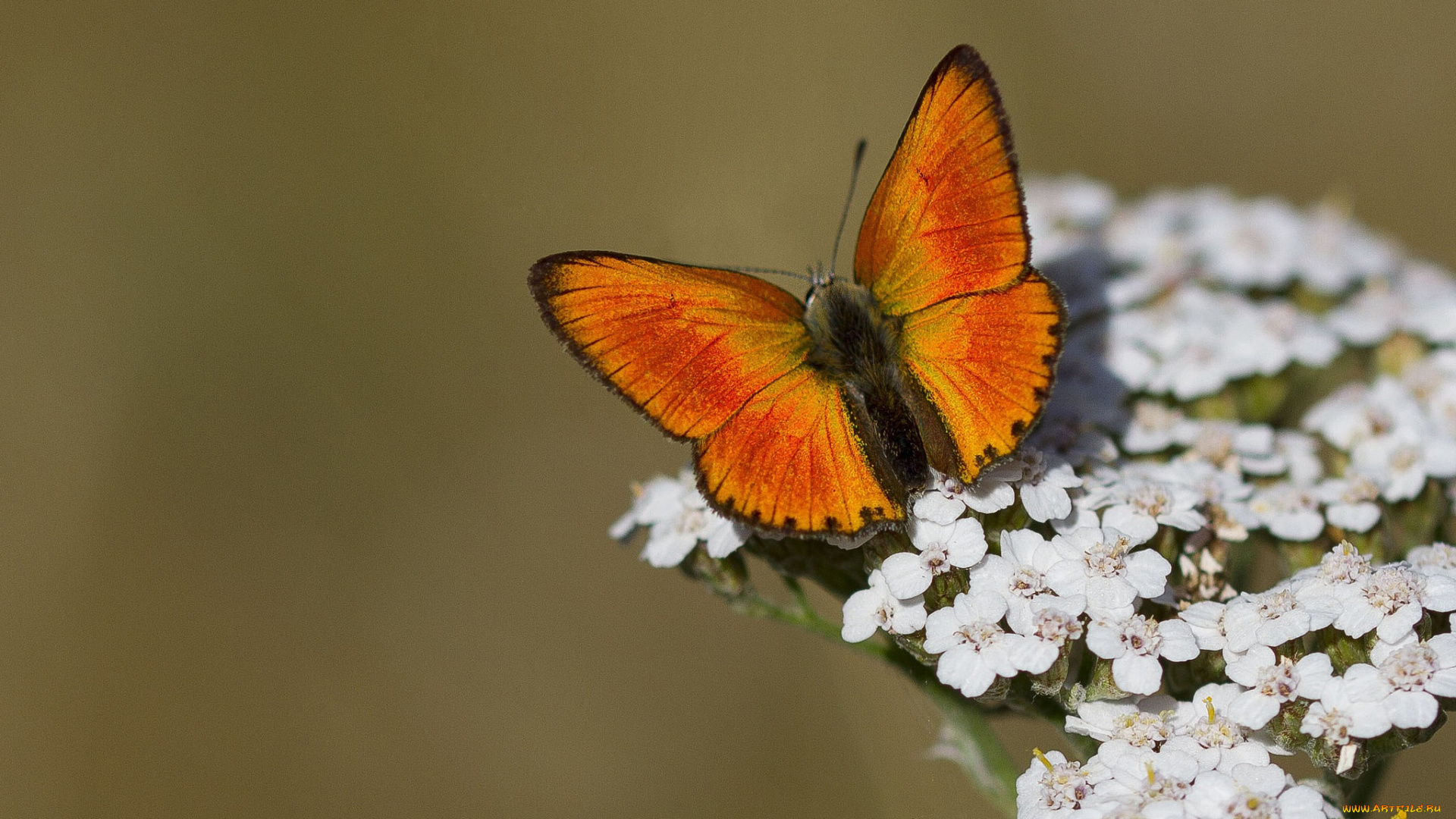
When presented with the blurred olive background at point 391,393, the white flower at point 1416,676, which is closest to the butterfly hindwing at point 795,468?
the white flower at point 1416,676

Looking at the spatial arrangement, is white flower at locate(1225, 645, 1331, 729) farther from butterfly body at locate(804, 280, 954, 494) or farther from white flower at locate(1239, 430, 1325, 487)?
white flower at locate(1239, 430, 1325, 487)

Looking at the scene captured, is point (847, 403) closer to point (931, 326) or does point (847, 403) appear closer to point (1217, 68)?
point (931, 326)

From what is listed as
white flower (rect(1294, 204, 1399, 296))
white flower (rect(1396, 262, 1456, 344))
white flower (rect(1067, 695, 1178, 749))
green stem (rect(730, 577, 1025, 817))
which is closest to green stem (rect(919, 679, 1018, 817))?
green stem (rect(730, 577, 1025, 817))

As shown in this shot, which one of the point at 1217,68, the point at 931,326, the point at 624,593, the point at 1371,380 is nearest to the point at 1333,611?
the point at 931,326

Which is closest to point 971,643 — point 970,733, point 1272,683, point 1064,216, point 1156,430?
point 970,733

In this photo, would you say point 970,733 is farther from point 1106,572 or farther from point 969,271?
point 969,271

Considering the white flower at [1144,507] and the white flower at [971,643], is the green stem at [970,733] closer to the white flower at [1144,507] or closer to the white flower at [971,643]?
the white flower at [971,643]
